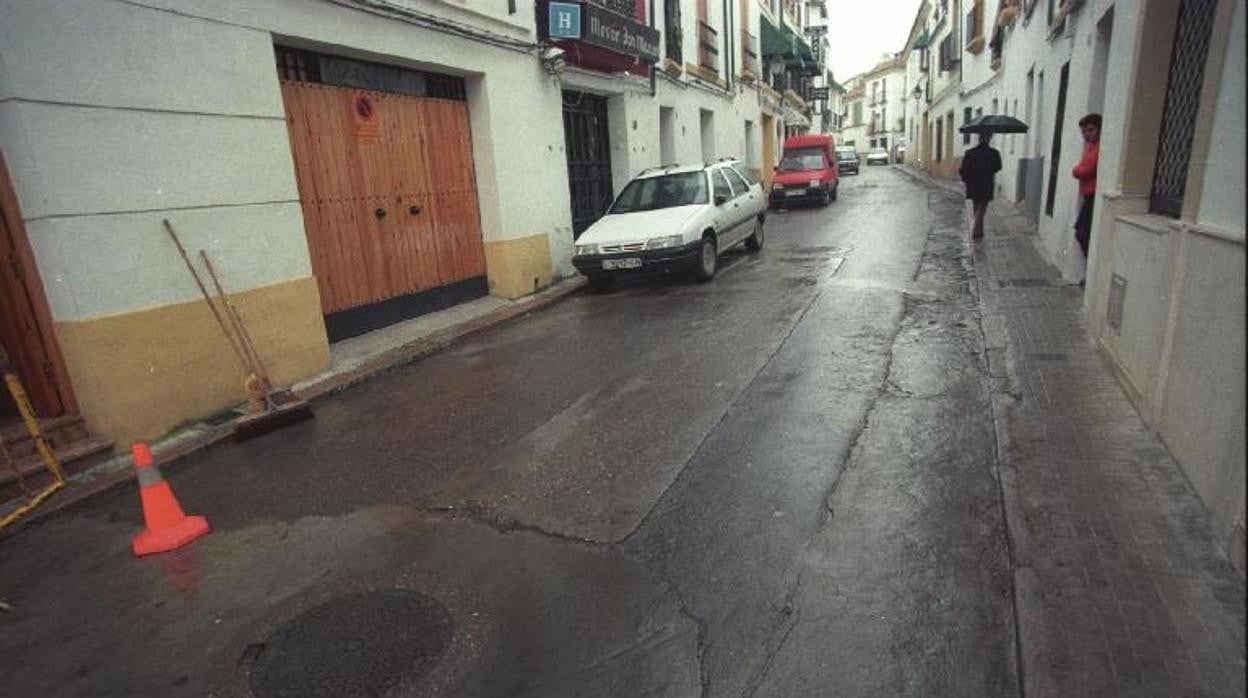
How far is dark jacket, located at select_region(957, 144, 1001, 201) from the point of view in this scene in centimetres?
1273

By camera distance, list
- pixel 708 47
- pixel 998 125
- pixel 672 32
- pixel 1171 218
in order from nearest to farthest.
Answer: pixel 1171 218 → pixel 998 125 → pixel 672 32 → pixel 708 47

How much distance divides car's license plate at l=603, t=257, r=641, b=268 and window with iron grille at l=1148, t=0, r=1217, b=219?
596cm

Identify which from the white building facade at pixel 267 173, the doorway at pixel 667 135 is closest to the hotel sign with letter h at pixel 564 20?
the white building facade at pixel 267 173

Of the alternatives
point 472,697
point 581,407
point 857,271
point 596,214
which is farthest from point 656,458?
point 596,214

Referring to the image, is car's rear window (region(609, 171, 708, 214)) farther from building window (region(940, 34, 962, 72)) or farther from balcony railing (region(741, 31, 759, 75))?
building window (region(940, 34, 962, 72))

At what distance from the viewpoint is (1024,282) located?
8.89 m

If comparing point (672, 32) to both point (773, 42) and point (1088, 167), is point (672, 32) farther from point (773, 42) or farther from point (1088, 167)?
point (773, 42)

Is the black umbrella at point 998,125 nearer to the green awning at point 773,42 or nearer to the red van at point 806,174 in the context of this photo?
the red van at point 806,174

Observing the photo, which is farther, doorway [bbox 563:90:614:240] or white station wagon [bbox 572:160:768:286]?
doorway [bbox 563:90:614:240]

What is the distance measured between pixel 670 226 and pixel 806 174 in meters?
12.5

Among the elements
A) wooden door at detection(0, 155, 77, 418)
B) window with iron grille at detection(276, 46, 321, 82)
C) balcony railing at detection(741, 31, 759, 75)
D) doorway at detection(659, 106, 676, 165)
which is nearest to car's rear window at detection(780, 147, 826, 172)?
balcony railing at detection(741, 31, 759, 75)

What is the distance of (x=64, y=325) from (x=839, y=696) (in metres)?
5.64

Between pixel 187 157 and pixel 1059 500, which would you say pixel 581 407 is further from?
pixel 187 157

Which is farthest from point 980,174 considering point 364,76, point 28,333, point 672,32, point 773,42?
point 773,42
